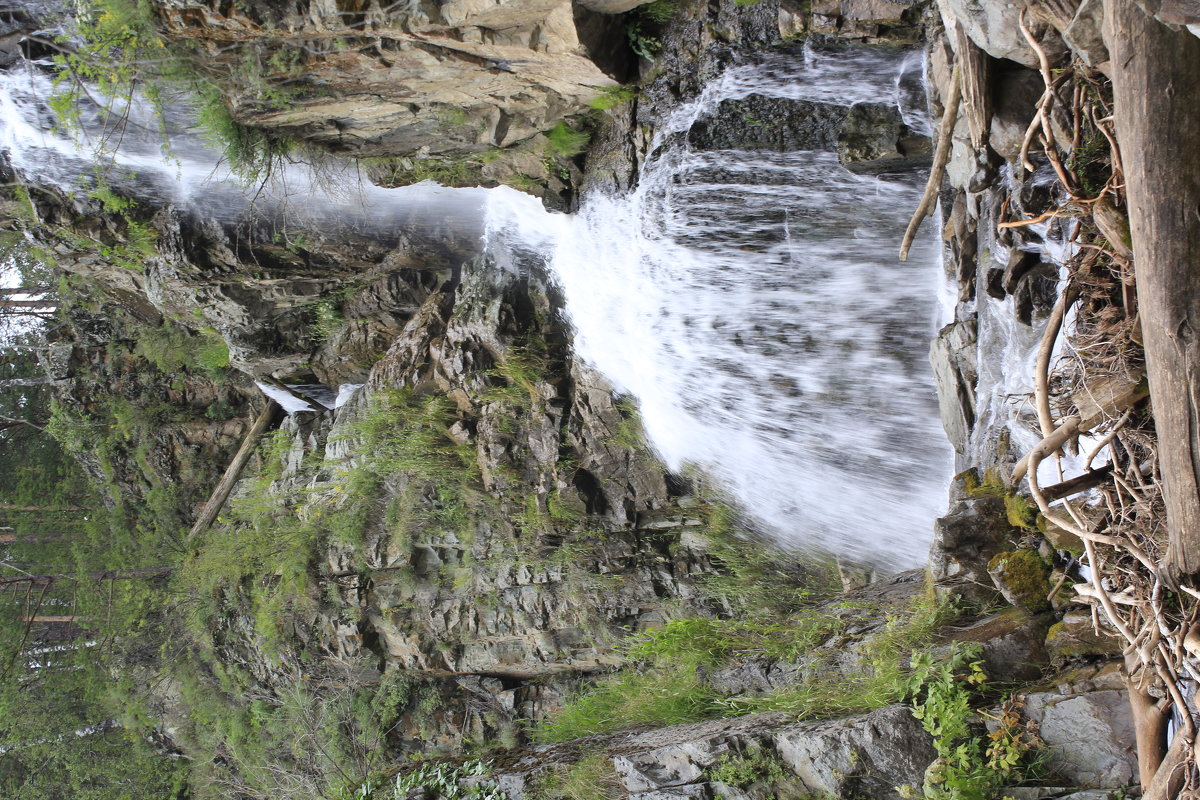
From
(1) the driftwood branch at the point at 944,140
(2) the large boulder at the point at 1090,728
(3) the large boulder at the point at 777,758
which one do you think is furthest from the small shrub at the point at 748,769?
(1) the driftwood branch at the point at 944,140

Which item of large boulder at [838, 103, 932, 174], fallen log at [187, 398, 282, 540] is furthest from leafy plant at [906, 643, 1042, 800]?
fallen log at [187, 398, 282, 540]

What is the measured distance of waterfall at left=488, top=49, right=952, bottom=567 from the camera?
4.62 meters

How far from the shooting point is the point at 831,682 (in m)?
3.63

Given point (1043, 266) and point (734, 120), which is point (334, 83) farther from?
point (1043, 266)

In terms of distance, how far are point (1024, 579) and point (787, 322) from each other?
8.02ft

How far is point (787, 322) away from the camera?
505cm

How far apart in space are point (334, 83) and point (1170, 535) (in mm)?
5184

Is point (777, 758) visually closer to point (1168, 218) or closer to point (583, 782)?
point (583, 782)

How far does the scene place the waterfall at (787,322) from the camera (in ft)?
15.2

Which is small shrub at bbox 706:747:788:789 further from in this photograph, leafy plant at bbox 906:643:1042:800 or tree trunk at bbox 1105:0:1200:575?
tree trunk at bbox 1105:0:1200:575

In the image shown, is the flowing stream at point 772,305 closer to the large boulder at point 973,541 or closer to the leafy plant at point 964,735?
the large boulder at point 973,541

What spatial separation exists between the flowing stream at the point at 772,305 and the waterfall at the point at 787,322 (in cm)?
1

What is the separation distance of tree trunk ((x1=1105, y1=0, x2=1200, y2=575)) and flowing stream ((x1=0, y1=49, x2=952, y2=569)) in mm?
2509

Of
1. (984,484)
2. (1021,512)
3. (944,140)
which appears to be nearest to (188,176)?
(944,140)
